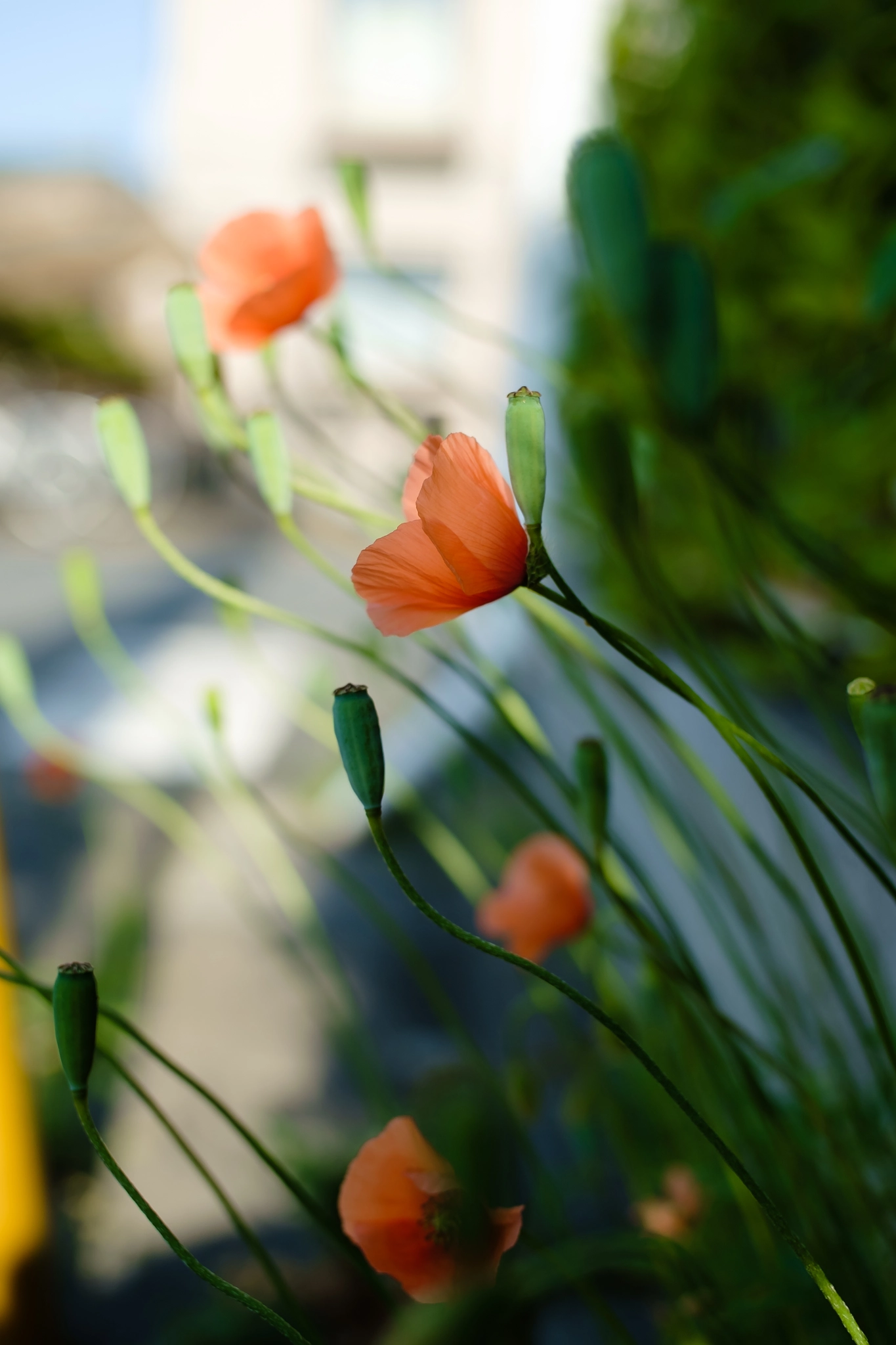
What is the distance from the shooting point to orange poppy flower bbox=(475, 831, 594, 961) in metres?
0.34

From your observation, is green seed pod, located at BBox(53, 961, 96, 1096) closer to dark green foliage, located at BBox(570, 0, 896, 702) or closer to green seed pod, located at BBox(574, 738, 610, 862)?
green seed pod, located at BBox(574, 738, 610, 862)

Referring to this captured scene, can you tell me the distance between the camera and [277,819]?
0.34 m

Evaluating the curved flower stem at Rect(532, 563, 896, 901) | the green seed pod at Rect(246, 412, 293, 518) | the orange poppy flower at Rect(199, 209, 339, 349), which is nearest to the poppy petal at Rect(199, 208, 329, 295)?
the orange poppy flower at Rect(199, 209, 339, 349)

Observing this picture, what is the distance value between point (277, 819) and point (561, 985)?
18cm

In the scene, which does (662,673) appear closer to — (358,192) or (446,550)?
(446,550)

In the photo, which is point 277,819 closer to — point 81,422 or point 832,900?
point 832,900

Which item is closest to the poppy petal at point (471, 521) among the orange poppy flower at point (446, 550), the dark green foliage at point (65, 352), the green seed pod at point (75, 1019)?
the orange poppy flower at point (446, 550)

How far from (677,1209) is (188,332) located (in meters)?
0.37

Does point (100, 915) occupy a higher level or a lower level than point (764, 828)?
higher

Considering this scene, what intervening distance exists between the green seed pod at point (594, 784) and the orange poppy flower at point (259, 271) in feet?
0.59

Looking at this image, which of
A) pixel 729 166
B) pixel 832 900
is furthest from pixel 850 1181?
pixel 729 166

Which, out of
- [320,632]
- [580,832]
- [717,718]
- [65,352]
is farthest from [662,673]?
[65,352]

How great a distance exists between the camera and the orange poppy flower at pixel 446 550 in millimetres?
186

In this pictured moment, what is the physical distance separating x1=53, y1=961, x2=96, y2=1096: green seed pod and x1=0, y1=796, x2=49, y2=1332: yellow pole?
0.29 meters
